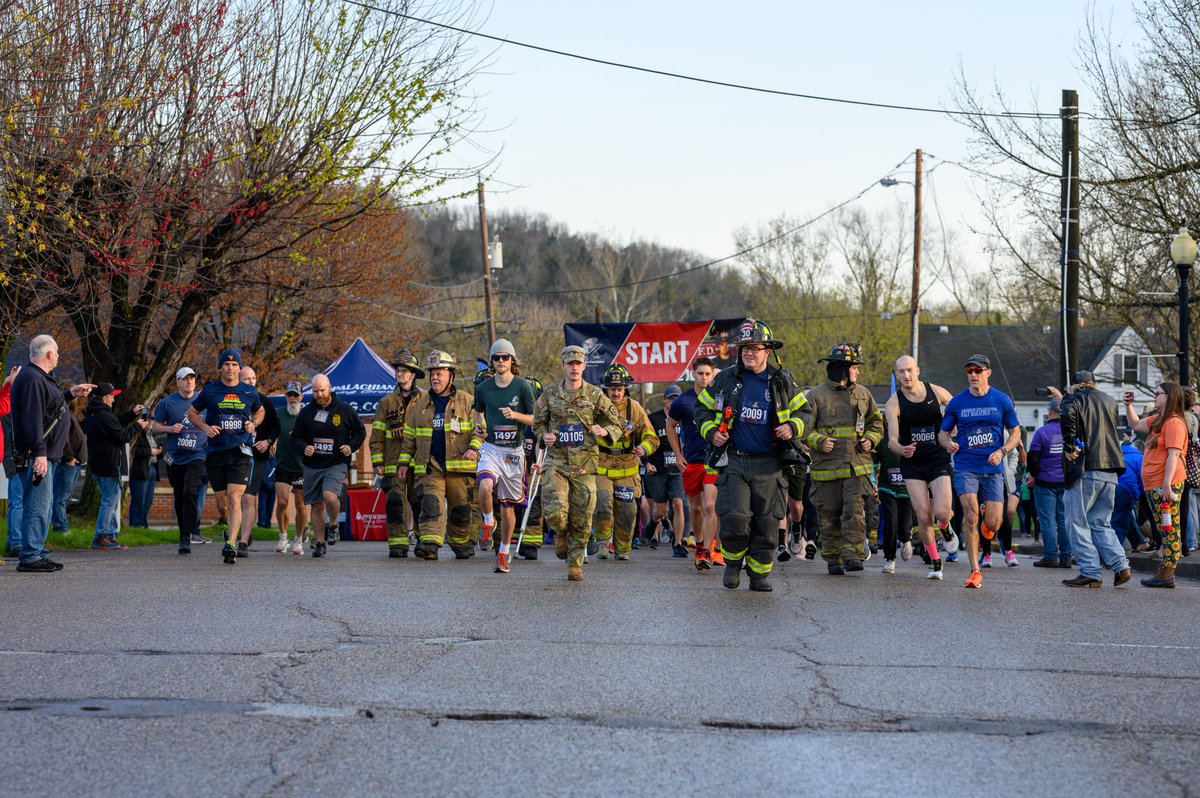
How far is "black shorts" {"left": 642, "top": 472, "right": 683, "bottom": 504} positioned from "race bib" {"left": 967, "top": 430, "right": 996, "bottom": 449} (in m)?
5.95

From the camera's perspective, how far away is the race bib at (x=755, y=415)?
37.9 ft

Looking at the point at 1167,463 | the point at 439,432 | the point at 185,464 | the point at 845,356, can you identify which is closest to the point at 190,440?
the point at 185,464

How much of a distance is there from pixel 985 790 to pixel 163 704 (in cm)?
339

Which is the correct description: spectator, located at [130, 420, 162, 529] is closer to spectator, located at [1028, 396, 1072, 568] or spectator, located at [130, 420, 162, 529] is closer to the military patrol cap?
the military patrol cap

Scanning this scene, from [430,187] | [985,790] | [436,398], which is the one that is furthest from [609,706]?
[430,187]

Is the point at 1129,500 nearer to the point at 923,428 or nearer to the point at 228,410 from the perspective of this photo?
the point at 923,428

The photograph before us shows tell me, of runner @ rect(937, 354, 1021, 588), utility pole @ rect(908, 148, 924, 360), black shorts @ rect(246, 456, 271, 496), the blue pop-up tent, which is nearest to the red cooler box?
the blue pop-up tent

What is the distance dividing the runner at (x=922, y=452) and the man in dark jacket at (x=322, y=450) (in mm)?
5973

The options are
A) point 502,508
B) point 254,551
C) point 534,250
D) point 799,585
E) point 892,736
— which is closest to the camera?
point 892,736

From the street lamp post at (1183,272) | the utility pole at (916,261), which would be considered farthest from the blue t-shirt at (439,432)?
the utility pole at (916,261)

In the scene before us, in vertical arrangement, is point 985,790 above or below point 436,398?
below

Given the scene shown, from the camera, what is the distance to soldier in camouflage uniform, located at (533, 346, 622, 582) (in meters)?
12.8

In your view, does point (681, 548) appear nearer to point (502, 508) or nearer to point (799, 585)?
point (502, 508)

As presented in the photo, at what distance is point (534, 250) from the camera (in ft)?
276
